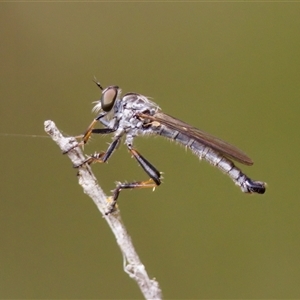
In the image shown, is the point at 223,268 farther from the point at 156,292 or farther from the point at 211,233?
the point at 156,292

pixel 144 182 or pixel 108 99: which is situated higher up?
pixel 108 99

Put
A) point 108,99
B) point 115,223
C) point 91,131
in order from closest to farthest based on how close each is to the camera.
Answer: point 115,223
point 91,131
point 108,99

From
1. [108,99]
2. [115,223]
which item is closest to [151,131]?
[108,99]

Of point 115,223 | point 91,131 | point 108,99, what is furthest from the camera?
point 108,99

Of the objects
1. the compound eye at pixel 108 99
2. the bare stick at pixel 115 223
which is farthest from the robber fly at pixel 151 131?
the bare stick at pixel 115 223

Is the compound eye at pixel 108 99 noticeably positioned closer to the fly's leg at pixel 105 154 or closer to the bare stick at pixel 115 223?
the fly's leg at pixel 105 154

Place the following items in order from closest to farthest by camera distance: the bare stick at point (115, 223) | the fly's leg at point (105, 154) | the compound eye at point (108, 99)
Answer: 1. the bare stick at point (115, 223)
2. the fly's leg at point (105, 154)
3. the compound eye at point (108, 99)

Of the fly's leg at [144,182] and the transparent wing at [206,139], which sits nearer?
the fly's leg at [144,182]

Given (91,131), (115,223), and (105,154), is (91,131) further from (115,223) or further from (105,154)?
(115,223)
